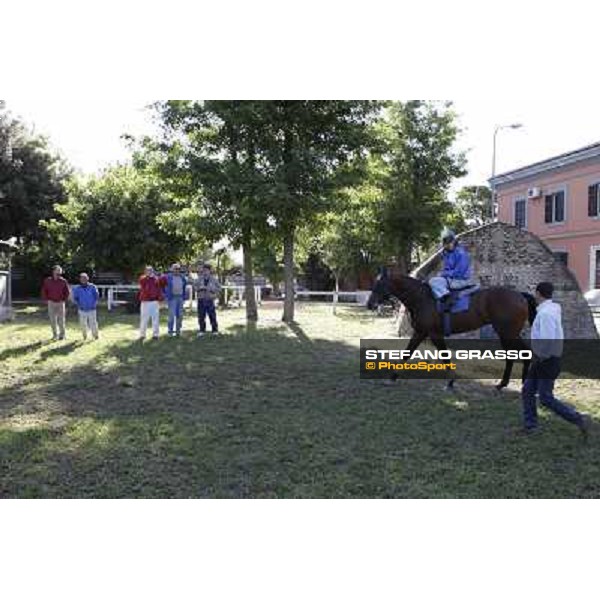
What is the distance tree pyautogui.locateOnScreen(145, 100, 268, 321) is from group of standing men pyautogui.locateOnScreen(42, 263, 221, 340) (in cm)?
359

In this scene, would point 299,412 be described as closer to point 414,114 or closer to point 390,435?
point 390,435

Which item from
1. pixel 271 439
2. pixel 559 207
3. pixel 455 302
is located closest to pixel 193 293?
pixel 559 207

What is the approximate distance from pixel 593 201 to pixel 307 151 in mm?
15881

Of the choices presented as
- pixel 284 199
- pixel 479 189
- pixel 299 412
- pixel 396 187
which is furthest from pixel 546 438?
pixel 479 189

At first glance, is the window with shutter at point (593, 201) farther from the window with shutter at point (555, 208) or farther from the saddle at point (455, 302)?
the saddle at point (455, 302)

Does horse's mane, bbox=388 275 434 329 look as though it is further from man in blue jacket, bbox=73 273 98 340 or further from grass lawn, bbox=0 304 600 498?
man in blue jacket, bbox=73 273 98 340

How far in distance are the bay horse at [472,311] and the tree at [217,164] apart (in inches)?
342

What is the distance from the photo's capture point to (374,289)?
390 inches

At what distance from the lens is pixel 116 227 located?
84.0 ft

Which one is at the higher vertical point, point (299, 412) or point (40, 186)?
point (40, 186)

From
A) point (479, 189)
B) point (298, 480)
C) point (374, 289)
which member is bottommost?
point (298, 480)

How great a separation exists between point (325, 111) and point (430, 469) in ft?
50.2

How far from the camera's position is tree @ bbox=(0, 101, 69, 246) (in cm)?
3127

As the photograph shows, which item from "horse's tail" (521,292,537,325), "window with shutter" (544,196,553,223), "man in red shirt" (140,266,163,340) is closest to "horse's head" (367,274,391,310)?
"horse's tail" (521,292,537,325)
